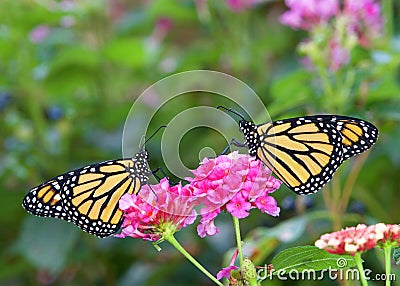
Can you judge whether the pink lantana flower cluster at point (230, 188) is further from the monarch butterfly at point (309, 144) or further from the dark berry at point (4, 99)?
the dark berry at point (4, 99)

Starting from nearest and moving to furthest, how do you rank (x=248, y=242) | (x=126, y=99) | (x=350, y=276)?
(x=350, y=276) → (x=248, y=242) → (x=126, y=99)

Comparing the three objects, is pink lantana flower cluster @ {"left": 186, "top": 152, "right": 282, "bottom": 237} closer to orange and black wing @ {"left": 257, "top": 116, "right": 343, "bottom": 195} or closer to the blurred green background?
orange and black wing @ {"left": 257, "top": 116, "right": 343, "bottom": 195}

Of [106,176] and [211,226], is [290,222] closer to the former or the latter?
[106,176]

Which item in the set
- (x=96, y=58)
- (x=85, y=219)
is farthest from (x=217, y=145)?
(x=85, y=219)

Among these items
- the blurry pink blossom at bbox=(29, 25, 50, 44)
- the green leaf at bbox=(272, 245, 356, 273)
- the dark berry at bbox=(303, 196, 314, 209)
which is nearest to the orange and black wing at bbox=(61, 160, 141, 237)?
Result: the green leaf at bbox=(272, 245, 356, 273)

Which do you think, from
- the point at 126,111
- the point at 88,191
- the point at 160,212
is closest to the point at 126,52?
the point at 126,111

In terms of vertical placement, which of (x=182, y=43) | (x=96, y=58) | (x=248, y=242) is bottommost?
(x=248, y=242)
